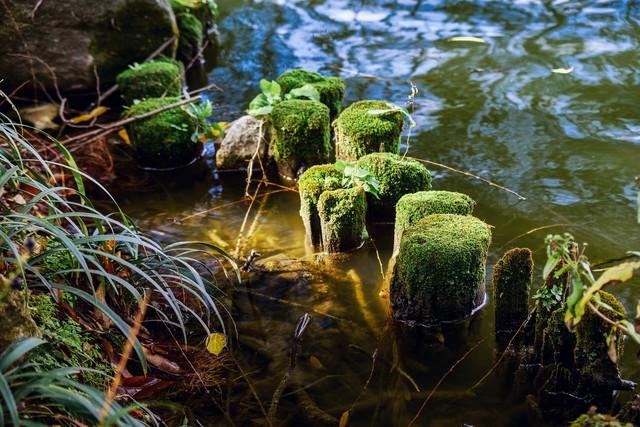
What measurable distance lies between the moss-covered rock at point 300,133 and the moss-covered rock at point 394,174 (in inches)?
27.0

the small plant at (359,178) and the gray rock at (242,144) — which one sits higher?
the small plant at (359,178)

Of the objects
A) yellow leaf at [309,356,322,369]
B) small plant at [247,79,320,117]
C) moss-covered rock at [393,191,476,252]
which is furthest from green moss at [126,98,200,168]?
yellow leaf at [309,356,322,369]

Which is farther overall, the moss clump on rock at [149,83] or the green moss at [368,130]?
the moss clump on rock at [149,83]

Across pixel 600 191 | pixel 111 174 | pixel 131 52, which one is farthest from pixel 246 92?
pixel 600 191

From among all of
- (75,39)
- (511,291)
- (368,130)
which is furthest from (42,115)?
(511,291)

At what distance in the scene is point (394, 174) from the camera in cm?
415

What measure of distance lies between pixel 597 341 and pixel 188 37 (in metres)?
6.75

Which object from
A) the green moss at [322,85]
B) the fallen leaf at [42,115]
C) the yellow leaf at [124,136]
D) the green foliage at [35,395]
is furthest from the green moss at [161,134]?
the green foliage at [35,395]

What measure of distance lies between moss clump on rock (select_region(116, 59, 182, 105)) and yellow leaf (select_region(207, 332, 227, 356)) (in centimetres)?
334

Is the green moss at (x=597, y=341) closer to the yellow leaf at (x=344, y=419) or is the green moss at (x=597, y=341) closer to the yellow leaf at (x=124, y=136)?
the yellow leaf at (x=344, y=419)

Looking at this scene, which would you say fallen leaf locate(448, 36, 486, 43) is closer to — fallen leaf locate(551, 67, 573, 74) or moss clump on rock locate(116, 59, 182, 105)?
fallen leaf locate(551, 67, 573, 74)

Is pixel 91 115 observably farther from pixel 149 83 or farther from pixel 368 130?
pixel 368 130

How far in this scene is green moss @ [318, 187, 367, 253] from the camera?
12.8ft

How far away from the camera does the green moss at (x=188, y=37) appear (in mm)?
7996
